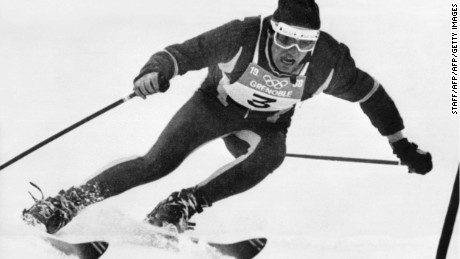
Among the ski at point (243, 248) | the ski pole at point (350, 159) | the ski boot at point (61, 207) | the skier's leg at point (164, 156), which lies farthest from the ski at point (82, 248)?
the ski pole at point (350, 159)

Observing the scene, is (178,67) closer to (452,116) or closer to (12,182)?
(12,182)

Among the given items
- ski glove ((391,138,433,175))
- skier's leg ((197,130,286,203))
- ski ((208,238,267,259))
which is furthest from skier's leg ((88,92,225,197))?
ski glove ((391,138,433,175))

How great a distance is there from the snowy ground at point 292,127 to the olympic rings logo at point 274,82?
0.26m

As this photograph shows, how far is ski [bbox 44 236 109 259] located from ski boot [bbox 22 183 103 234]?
0.05 m

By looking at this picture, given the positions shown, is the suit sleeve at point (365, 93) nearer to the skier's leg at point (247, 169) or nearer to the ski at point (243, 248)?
the skier's leg at point (247, 169)

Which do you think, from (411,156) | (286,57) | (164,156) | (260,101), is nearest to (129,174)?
(164,156)

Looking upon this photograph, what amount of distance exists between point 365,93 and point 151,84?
710 mm

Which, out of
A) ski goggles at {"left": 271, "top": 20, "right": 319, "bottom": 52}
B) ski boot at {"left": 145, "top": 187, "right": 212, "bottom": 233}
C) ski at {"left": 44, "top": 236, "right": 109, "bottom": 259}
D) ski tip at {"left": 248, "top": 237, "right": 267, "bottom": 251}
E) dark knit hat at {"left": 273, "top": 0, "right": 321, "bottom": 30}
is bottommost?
ski tip at {"left": 248, "top": 237, "right": 267, "bottom": 251}

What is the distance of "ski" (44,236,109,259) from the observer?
204 cm

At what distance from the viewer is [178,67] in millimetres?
1988

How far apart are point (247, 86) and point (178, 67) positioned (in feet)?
0.73

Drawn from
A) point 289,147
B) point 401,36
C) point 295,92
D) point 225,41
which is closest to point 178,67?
point 225,41

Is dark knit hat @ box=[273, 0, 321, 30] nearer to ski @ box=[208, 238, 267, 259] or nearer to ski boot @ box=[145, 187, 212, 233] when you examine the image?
ski boot @ box=[145, 187, 212, 233]

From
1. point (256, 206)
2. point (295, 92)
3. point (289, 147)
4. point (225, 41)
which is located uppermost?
point (225, 41)
